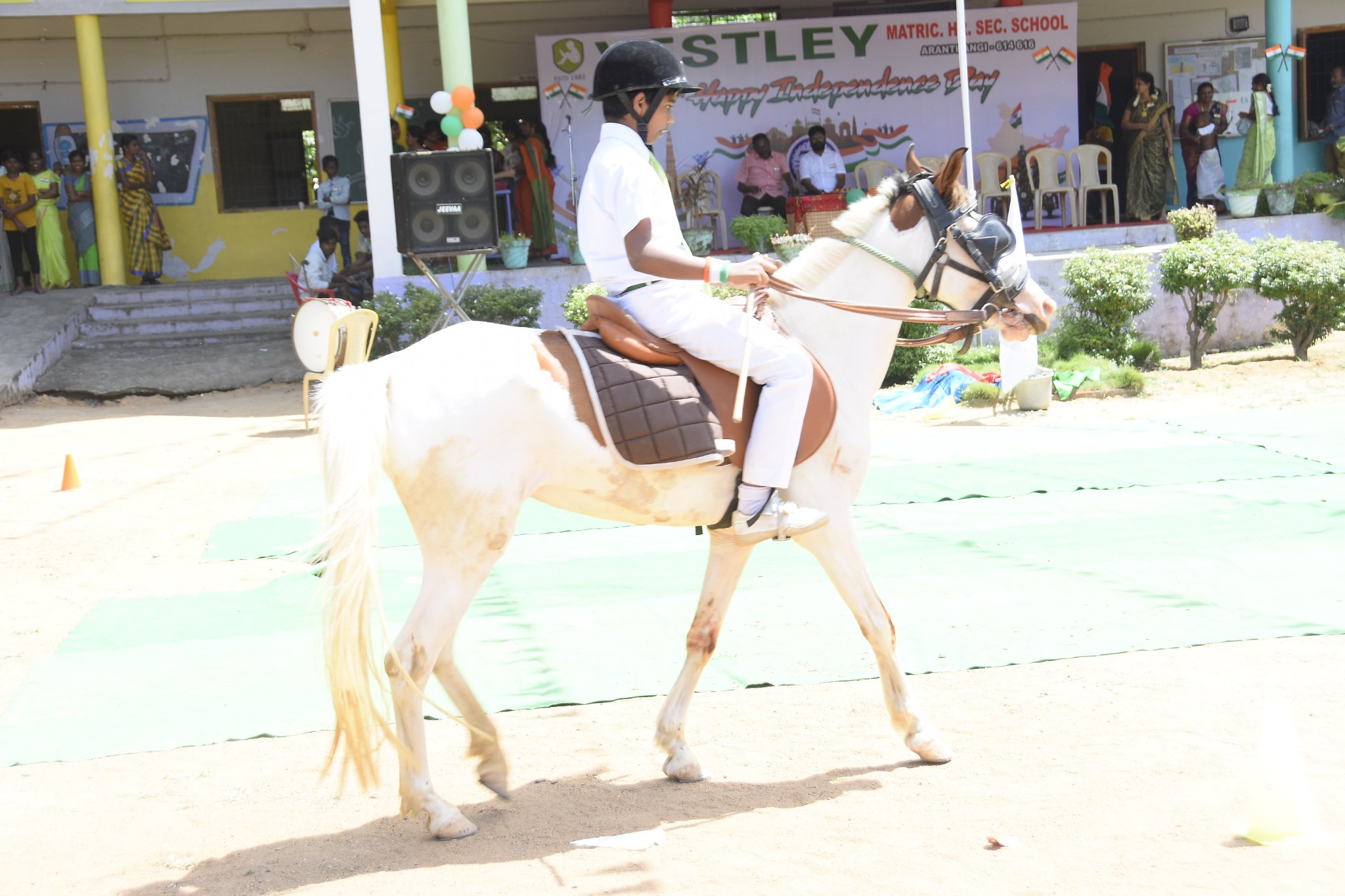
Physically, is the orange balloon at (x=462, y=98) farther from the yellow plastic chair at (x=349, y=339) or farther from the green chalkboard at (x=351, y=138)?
the green chalkboard at (x=351, y=138)

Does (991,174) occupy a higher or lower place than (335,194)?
lower

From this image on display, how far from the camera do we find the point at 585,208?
3.81 metres

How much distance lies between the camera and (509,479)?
357 cm

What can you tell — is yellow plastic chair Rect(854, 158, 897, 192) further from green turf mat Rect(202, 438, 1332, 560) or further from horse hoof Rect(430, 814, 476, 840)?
horse hoof Rect(430, 814, 476, 840)

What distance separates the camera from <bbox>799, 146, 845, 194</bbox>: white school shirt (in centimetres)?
1616

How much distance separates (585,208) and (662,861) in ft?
6.60

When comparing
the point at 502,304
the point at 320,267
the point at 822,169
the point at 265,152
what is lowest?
the point at 502,304

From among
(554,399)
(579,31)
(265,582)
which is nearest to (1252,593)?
(554,399)

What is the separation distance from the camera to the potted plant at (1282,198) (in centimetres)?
1476

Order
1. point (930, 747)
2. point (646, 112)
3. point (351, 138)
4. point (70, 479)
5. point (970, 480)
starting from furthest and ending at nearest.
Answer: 1. point (351, 138)
2. point (70, 479)
3. point (970, 480)
4. point (930, 747)
5. point (646, 112)

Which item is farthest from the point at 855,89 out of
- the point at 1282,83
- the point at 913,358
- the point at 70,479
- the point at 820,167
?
the point at 70,479

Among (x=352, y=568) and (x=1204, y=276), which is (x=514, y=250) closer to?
(x=1204, y=276)

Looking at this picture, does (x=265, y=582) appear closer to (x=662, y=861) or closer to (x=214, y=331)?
(x=662, y=861)

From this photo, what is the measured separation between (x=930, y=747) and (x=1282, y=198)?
13.5m
